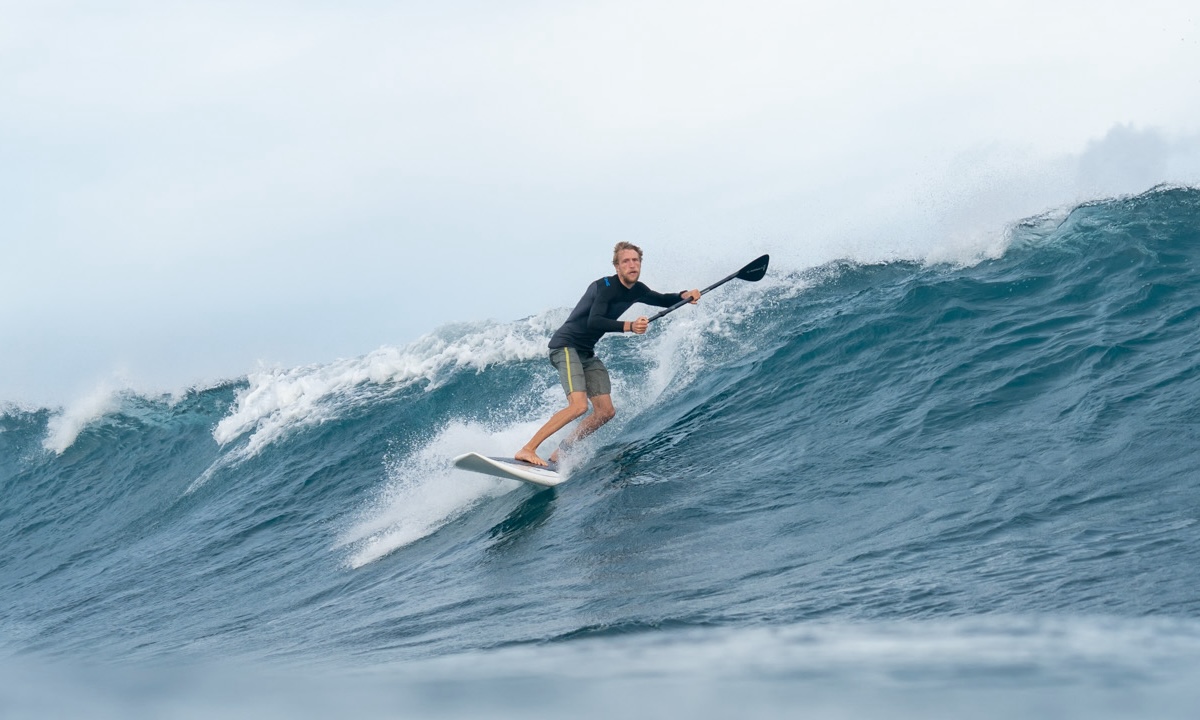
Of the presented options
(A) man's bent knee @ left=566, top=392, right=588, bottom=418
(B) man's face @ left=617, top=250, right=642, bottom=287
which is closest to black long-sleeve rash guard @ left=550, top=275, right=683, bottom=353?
(B) man's face @ left=617, top=250, right=642, bottom=287

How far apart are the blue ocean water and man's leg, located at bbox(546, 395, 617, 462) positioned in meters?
0.18

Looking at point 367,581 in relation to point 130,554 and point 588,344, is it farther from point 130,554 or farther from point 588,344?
point 130,554

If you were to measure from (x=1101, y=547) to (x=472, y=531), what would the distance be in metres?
4.46

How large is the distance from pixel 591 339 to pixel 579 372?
0.29m

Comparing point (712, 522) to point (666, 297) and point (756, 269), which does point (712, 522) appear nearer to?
point (666, 297)

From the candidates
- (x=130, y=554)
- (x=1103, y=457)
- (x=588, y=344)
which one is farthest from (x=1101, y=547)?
(x=130, y=554)

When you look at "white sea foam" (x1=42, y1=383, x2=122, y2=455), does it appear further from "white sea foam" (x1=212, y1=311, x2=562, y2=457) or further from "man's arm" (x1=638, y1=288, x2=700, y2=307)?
"man's arm" (x1=638, y1=288, x2=700, y2=307)

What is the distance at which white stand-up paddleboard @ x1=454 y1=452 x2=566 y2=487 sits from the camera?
761cm

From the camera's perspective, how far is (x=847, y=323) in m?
9.84

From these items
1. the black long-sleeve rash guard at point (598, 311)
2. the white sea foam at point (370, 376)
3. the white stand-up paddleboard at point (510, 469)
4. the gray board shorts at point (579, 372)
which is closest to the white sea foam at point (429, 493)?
the white stand-up paddleboard at point (510, 469)

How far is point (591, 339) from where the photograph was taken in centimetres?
799

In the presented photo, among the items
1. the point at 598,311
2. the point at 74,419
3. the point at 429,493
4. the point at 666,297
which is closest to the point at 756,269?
the point at 666,297

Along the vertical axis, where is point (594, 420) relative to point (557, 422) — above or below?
below

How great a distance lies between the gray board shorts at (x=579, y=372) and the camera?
7.95m
